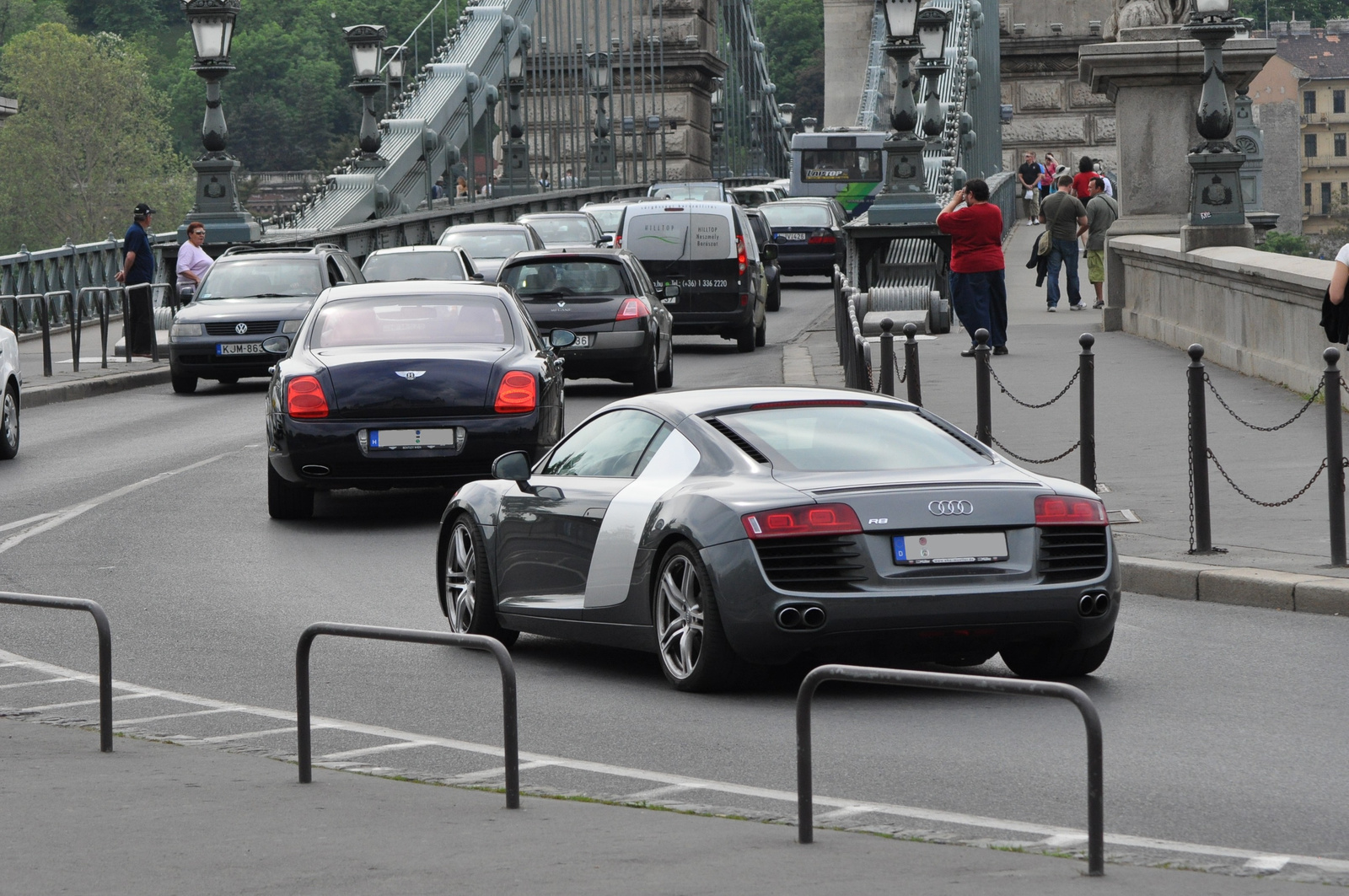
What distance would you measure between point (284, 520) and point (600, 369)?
8299 mm

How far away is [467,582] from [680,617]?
1.64 m

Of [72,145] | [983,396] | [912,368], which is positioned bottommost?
[983,396]

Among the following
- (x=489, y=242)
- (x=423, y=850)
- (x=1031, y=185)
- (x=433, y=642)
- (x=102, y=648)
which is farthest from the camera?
(x=1031, y=185)

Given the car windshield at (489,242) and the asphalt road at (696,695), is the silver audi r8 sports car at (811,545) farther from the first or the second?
the car windshield at (489,242)

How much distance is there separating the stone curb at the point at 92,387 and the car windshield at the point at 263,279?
1.45 m

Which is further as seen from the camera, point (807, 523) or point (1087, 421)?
point (1087, 421)

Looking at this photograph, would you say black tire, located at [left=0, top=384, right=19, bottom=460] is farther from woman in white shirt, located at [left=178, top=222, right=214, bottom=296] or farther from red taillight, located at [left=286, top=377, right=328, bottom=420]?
woman in white shirt, located at [left=178, top=222, right=214, bottom=296]

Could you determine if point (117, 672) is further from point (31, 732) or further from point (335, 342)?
point (335, 342)

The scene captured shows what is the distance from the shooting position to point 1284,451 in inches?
556

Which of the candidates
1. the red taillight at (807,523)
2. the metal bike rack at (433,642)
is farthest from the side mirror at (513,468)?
the metal bike rack at (433,642)

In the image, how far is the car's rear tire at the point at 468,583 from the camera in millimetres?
9547

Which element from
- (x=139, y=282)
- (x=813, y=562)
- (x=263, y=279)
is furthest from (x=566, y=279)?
(x=813, y=562)

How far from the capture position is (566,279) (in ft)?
74.7

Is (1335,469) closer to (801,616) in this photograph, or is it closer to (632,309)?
(801,616)
